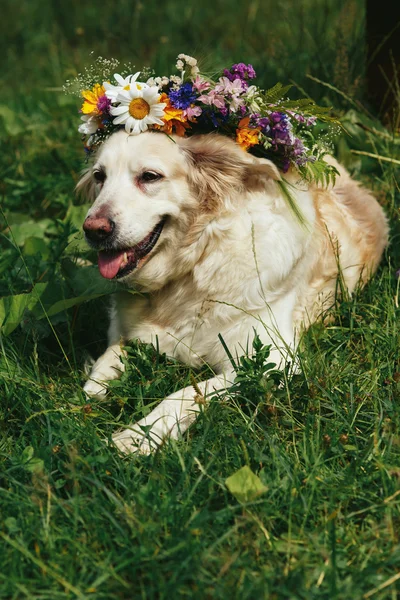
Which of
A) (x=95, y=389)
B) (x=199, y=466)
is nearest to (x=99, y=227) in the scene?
(x=95, y=389)

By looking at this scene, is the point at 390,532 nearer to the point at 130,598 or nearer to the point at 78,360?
the point at 130,598

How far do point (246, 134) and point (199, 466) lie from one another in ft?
4.53

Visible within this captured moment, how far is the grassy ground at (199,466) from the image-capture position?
1.94 meters

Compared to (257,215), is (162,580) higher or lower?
lower

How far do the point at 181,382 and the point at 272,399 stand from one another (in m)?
0.45

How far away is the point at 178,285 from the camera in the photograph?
3072 mm

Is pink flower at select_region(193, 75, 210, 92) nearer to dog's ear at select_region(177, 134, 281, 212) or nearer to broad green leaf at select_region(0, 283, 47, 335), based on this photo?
dog's ear at select_region(177, 134, 281, 212)

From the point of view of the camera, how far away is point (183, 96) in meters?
2.88

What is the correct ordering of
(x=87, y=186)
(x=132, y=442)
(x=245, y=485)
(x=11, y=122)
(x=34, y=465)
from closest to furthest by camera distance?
(x=245, y=485), (x=34, y=465), (x=132, y=442), (x=87, y=186), (x=11, y=122)

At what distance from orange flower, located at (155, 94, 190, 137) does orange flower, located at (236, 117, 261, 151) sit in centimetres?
21

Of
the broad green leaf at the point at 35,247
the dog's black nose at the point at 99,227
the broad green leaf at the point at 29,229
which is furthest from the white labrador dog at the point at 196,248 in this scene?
the broad green leaf at the point at 29,229

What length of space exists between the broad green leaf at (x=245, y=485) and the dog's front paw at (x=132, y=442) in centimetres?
33

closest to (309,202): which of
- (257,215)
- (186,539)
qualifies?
(257,215)

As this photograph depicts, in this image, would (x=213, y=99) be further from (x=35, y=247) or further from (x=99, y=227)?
(x=35, y=247)
